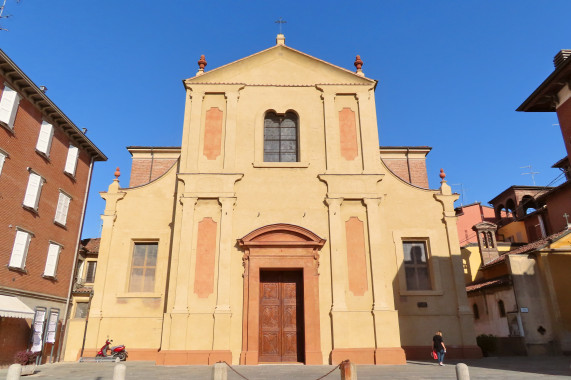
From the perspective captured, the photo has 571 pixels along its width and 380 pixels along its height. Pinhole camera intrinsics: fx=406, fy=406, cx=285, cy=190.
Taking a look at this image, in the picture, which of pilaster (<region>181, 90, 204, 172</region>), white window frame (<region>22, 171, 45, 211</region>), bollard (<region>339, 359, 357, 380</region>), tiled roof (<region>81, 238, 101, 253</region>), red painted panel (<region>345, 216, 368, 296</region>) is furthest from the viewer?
tiled roof (<region>81, 238, 101, 253</region>)

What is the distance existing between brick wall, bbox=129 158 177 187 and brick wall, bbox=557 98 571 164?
18061mm

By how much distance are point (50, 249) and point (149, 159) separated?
6.57 metres

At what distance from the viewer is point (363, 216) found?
15477 mm

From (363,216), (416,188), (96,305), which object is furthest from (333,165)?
(96,305)

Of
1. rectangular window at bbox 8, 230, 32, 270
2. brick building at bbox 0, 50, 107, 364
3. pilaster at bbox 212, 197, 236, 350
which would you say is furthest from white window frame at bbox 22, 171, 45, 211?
pilaster at bbox 212, 197, 236, 350

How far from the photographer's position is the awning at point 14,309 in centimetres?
1387

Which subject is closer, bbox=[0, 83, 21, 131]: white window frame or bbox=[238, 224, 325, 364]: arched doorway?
bbox=[238, 224, 325, 364]: arched doorway

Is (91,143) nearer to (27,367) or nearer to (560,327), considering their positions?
(27,367)

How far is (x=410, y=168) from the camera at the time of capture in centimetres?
2189

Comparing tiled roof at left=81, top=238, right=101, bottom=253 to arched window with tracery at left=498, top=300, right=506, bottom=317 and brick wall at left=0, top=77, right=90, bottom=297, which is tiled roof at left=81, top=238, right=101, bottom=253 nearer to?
brick wall at left=0, top=77, right=90, bottom=297

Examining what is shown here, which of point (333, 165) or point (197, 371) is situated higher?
point (333, 165)

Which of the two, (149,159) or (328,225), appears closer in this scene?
(328,225)

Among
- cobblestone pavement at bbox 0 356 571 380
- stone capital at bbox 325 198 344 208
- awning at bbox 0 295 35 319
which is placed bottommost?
cobblestone pavement at bbox 0 356 571 380

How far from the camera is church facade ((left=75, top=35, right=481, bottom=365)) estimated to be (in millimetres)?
14008
